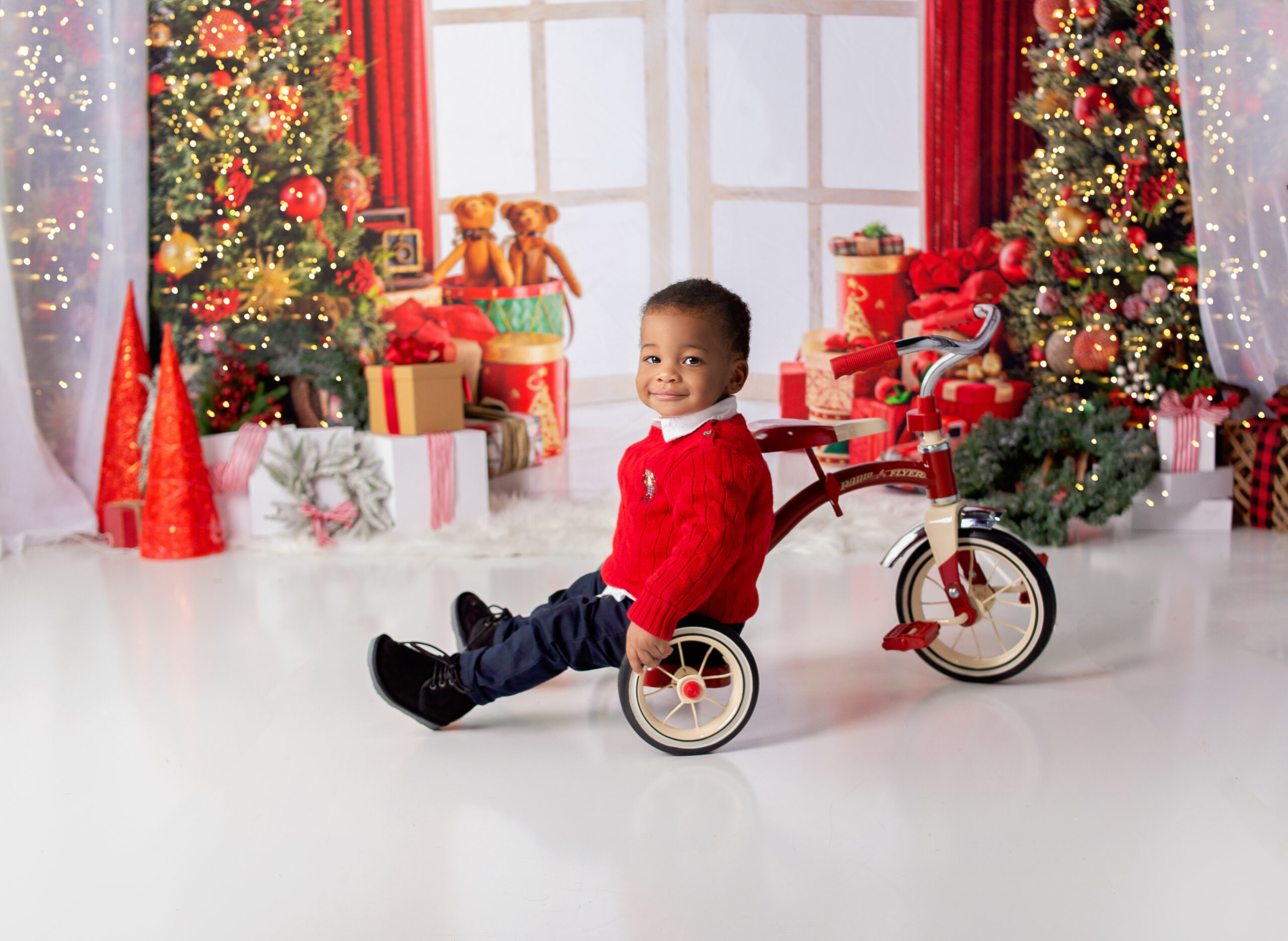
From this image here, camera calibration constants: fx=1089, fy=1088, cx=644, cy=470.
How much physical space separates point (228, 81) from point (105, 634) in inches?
77.4

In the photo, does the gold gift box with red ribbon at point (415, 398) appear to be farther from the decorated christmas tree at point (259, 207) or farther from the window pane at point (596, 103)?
the window pane at point (596, 103)

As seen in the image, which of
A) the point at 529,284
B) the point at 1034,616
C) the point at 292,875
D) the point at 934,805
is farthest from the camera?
the point at 529,284

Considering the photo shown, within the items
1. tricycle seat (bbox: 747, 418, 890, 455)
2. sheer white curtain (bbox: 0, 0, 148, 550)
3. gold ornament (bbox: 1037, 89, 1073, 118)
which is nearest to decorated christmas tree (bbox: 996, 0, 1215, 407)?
gold ornament (bbox: 1037, 89, 1073, 118)

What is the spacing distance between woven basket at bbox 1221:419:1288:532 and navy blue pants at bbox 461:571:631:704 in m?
2.46

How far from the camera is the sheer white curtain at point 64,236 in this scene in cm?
345

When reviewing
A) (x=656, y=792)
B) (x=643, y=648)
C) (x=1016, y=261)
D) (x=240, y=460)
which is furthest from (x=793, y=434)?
(x=240, y=460)

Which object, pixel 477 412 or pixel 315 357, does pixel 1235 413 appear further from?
pixel 315 357

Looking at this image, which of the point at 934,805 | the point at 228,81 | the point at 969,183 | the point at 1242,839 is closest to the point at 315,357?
the point at 228,81

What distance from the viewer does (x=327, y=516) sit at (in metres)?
3.45

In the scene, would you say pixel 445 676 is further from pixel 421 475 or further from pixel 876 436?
pixel 876 436

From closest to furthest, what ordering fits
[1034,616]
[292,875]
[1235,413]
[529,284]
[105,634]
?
[292,875] → [1034,616] → [105,634] → [1235,413] → [529,284]

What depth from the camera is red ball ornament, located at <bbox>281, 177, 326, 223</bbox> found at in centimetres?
369

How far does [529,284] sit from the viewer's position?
3.75 metres

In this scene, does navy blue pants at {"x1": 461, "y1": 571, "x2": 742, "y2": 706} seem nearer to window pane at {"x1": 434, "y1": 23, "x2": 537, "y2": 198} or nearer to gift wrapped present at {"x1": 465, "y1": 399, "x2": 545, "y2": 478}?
gift wrapped present at {"x1": 465, "y1": 399, "x2": 545, "y2": 478}
